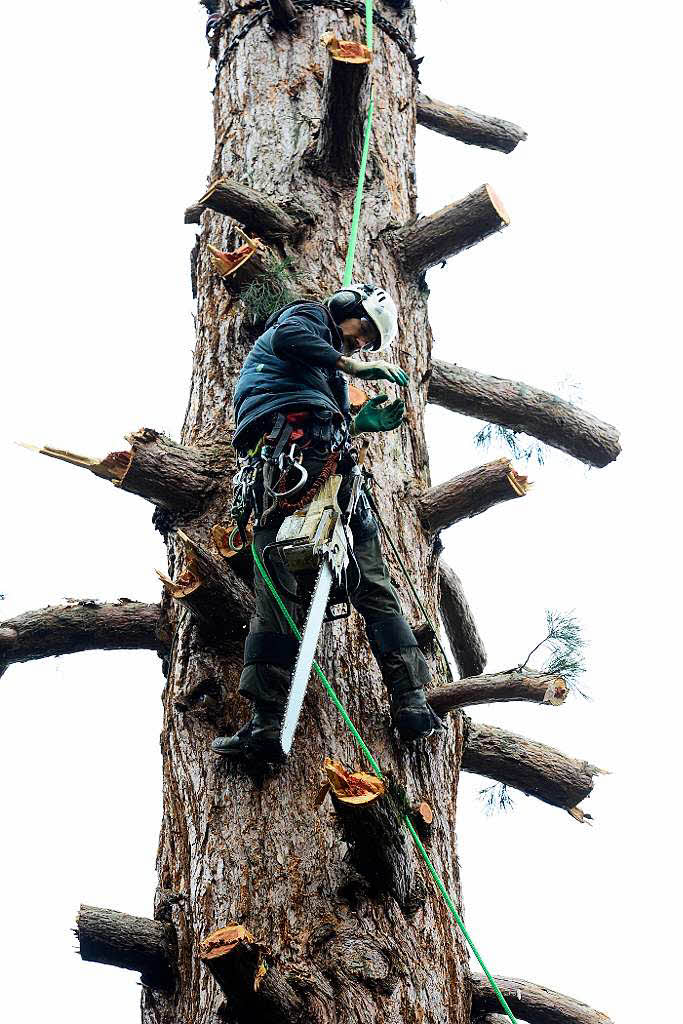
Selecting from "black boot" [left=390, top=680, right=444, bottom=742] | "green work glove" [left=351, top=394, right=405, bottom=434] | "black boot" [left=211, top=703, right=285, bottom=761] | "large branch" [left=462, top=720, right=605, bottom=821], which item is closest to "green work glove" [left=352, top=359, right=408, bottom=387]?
"green work glove" [left=351, top=394, right=405, bottom=434]

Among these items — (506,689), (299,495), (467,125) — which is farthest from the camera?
(467,125)

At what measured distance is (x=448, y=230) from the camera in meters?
5.18

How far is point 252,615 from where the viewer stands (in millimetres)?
4145

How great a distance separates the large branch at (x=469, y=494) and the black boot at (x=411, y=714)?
839 millimetres

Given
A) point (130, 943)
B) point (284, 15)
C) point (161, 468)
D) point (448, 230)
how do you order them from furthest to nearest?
1. point (284, 15)
2. point (448, 230)
3. point (161, 468)
4. point (130, 943)

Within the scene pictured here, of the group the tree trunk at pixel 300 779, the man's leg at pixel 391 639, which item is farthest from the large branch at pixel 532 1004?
the man's leg at pixel 391 639

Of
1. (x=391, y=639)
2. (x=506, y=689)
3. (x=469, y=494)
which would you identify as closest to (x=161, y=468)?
(x=391, y=639)

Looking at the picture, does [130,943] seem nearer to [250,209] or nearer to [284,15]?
[250,209]

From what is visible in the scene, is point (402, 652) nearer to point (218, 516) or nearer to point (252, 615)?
point (252, 615)

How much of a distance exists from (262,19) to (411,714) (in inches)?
140

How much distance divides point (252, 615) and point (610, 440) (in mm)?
1945

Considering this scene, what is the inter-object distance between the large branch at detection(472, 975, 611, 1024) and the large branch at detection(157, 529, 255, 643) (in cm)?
132

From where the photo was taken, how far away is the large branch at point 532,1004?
388cm

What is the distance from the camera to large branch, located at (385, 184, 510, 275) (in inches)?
200
